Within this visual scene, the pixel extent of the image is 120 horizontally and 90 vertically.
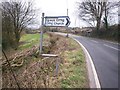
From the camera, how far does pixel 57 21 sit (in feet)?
Answer: 26.6

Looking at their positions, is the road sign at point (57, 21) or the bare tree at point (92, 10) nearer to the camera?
the road sign at point (57, 21)

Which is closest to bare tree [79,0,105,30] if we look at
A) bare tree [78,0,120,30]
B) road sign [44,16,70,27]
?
bare tree [78,0,120,30]

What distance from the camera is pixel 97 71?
35.9 ft

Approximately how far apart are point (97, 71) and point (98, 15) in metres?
40.2

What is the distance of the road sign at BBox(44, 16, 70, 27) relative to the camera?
789 centimetres

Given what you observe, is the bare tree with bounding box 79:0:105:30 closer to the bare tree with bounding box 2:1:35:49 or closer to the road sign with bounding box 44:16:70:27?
the bare tree with bounding box 2:1:35:49

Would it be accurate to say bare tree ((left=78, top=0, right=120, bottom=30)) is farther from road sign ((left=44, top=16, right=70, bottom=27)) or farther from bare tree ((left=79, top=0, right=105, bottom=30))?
road sign ((left=44, top=16, right=70, bottom=27))

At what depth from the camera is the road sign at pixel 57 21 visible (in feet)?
25.9

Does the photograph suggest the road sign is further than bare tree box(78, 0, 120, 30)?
No

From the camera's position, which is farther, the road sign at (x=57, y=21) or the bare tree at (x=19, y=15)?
the bare tree at (x=19, y=15)

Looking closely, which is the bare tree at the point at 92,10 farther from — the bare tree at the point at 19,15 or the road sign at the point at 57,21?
the road sign at the point at 57,21

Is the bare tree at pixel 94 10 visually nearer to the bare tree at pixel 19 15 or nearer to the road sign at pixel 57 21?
the bare tree at pixel 19 15

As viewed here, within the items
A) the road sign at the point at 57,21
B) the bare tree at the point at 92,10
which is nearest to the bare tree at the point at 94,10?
the bare tree at the point at 92,10

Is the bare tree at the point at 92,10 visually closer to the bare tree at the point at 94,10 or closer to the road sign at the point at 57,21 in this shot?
the bare tree at the point at 94,10
